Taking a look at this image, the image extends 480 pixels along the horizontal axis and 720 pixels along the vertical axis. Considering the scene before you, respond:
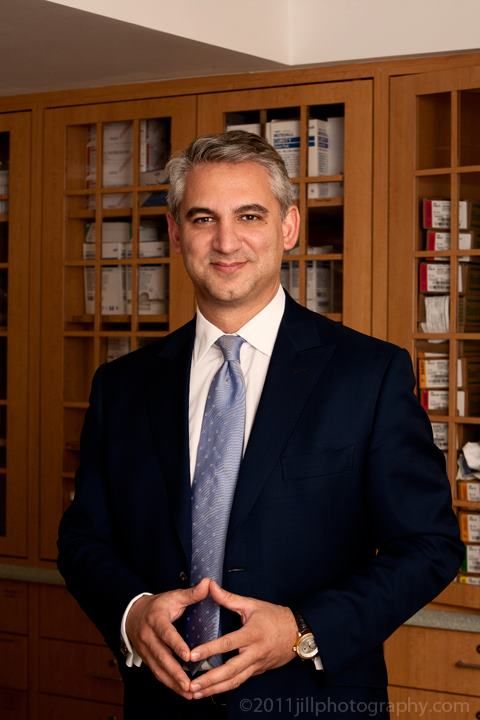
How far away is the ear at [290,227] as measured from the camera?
6.40 feet

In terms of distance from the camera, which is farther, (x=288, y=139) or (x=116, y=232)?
(x=116, y=232)

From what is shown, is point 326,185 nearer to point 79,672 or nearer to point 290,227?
point 290,227

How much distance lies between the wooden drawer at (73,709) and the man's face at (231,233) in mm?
1979

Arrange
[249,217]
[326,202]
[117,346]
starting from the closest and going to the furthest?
[249,217] < [326,202] < [117,346]

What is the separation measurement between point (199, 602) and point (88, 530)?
1.09ft

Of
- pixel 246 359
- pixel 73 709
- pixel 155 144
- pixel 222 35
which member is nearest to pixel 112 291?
pixel 155 144

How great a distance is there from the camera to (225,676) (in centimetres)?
154

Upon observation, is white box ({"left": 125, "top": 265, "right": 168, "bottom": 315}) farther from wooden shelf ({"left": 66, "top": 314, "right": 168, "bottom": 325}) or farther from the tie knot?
the tie knot

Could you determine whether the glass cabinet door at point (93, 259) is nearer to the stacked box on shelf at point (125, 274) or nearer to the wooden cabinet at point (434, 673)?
the stacked box on shelf at point (125, 274)

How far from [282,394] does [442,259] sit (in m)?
1.29

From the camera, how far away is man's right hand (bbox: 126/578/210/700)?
159 cm

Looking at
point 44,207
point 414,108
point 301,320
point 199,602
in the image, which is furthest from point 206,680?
point 44,207

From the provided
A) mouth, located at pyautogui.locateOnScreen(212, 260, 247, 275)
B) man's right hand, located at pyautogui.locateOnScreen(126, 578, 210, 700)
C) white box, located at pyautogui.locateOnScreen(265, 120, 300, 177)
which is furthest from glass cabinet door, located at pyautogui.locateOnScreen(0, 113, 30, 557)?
man's right hand, located at pyautogui.locateOnScreen(126, 578, 210, 700)

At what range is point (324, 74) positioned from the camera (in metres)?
3.03
